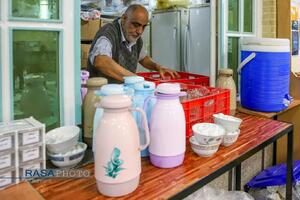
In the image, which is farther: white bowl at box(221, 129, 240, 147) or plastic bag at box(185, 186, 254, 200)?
plastic bag at box(185, 186, 254, 200)

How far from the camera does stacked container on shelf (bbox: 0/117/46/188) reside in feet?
3.05

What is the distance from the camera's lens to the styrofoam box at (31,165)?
98 centimetres

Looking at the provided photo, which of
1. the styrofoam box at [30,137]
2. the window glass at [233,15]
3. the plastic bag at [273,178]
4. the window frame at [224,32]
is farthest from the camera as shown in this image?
the window glass at [233,15]

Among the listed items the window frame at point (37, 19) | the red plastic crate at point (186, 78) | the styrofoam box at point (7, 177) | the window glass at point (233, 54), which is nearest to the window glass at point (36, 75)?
the window frame at point (37, 19)

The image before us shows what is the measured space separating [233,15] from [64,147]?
6.43ft

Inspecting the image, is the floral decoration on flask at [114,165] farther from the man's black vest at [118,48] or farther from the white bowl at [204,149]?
the man's black vest at [118,48]

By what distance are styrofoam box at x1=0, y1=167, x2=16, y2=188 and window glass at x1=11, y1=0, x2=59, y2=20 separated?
586mm

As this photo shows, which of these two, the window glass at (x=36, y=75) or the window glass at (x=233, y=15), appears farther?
the window glass at (x=233, y=15)

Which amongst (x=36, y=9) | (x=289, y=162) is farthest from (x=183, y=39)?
(x=36, y=9)

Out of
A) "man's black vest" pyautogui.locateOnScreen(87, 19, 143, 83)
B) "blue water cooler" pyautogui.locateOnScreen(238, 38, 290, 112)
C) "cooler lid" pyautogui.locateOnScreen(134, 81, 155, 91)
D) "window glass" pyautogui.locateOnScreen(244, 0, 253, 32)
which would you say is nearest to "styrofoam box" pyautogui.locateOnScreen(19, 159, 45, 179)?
"cooler lid" pyautogui.locateOnScreen(134, 81, 155, 91)

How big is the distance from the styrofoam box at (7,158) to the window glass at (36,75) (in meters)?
0.23

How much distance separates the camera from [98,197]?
35.0 inches

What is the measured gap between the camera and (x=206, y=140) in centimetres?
116

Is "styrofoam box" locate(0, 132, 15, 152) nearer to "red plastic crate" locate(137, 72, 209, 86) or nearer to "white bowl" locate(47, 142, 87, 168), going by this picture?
"white bowl" locate(47, 142, 87, 168)
